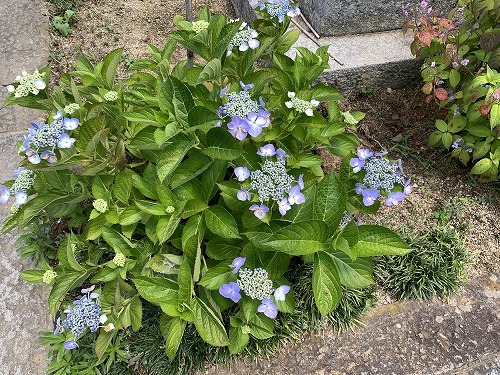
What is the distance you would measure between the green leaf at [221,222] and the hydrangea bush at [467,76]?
1.27 metres

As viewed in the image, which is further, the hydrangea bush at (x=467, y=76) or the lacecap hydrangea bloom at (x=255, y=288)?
the hydrangea bush at (x=467, y=76)

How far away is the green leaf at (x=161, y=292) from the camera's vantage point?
1.52 m

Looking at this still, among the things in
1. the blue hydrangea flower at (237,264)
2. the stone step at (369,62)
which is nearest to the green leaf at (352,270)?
the blue hydrangea flower at (237,264)

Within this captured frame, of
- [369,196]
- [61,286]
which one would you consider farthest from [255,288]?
[61,286]

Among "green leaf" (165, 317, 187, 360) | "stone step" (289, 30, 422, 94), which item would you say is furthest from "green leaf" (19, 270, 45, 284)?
"stone step" (289, 30, 422, 94)

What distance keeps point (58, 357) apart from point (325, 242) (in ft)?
3.85

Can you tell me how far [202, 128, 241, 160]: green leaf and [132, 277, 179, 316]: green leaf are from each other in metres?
0.48

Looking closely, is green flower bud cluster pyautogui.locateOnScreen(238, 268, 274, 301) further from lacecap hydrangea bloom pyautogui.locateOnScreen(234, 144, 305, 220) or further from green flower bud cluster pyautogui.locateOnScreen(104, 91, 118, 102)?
green flower bud cluster pyautogui.locateOnScreen(104, 91, 118, 102)

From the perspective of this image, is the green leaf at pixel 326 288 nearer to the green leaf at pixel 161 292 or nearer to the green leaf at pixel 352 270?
the green leaf at pixel 352 270

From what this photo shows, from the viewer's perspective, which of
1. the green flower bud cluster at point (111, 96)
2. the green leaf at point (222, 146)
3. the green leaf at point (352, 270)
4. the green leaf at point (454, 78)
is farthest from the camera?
the green leaf at point (454, 78)

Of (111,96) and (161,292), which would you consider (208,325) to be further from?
(111,96)

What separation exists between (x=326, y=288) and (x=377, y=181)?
1.30 ft

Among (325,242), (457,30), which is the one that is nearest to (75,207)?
(325,242)

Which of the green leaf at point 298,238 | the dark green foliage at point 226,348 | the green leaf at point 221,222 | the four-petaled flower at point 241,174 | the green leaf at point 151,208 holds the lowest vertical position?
the dark green foliage at point 226,348
